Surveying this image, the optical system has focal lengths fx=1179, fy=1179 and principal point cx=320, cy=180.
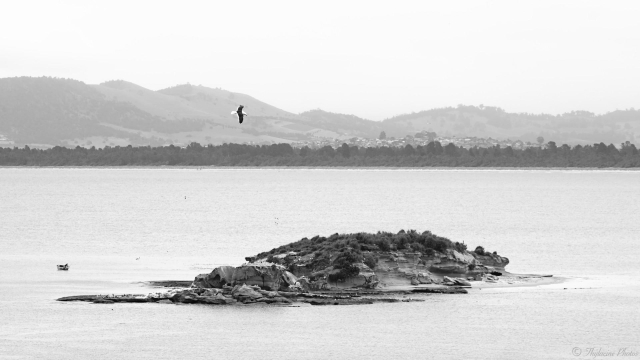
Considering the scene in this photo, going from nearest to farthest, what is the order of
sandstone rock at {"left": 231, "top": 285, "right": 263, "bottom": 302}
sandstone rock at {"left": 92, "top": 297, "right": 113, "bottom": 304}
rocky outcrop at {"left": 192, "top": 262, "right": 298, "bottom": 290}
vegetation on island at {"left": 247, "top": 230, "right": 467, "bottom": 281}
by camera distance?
sandstone rock at {"left": 231, "top": 285, "right": 263, "bottom": 302}, rocky outcrop at {"left": 192, "top": 262, "right": 298, "bottom": 290}, sandstone rock at {"left": 92, "top": 297, "right": 113, "bottom": 304}, vegetation on island at {"left": 247, "top": 230, "right": 467, "bottom": 281}

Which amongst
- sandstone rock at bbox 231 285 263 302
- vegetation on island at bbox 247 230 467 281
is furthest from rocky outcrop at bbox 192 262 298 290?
vegetation on island at bbox 247 230 467 281

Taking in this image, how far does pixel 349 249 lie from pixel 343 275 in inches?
50.2

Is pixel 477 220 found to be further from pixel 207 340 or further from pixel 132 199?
pixel 207 340

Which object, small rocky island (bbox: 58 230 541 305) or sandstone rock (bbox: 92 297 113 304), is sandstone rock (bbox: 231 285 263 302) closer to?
small rocky island (bbox: 58 230 541 305)

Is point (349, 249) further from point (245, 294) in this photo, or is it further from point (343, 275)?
point (245, 294)

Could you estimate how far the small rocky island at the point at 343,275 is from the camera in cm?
5175

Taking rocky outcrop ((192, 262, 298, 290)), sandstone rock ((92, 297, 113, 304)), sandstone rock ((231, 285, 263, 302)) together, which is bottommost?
sandstone rock ((92, 297, 113, 304))

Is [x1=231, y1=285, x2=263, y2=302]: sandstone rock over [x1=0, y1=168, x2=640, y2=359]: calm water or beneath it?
over

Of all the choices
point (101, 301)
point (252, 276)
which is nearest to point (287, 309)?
point (252, 276)

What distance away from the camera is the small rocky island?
5175 cm

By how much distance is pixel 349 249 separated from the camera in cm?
5431

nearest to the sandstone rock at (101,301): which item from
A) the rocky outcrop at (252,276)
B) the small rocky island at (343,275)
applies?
the small rocky island at (343,275)

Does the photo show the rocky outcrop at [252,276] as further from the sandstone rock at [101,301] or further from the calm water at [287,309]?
the sandstone rock at [101,301]

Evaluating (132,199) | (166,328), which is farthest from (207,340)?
(132,199)
